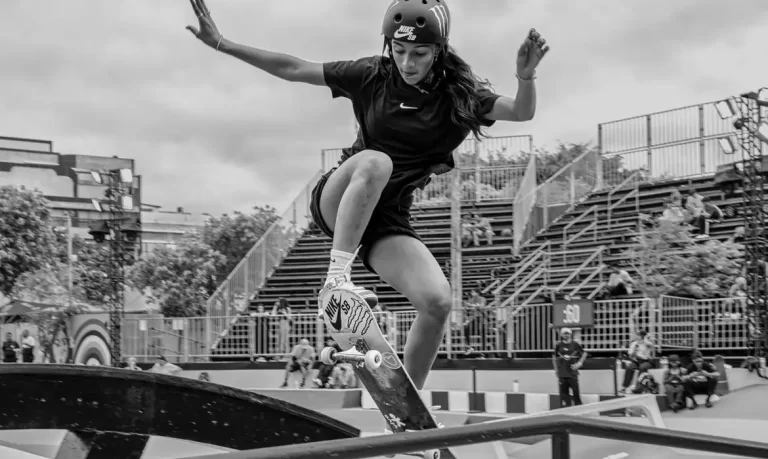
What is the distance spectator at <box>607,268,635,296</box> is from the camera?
17.1 metres

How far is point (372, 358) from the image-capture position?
3.51 metres

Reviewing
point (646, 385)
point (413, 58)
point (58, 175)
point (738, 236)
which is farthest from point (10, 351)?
point (58, 175)

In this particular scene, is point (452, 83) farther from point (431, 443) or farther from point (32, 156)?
point (32, 156)

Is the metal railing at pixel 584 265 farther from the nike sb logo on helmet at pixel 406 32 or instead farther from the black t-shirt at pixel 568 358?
→ the nike sb logo on helmet at pixel 406 32

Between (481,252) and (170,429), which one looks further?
(481,252)

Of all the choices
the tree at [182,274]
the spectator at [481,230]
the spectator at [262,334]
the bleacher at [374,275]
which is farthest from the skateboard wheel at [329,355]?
the tree at [182,274]

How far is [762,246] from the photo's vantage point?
52.1ft

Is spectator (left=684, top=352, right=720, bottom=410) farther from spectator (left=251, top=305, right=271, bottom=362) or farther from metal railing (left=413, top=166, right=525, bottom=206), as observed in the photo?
metal railing (left=413, top=166, right=525, bottom=206)

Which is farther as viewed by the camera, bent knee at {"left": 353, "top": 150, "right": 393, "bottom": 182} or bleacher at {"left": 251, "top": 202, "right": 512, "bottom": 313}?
bleacher at {"left": 251, "top": 202, "right": 512, "bottom": 313}

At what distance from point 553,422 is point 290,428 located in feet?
5.37

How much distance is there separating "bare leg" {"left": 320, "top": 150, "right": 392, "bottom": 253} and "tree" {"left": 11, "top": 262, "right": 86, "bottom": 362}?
19.2 metres

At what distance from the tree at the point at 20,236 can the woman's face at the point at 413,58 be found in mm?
39879

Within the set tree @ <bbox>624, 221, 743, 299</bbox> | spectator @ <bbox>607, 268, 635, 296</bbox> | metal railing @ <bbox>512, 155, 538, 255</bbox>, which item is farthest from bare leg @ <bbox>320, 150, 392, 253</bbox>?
metal railing @ <bbox>512, 155, 538, 255</bbox>

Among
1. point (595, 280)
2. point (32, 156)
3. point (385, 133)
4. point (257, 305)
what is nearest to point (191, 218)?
point (32, 156)
